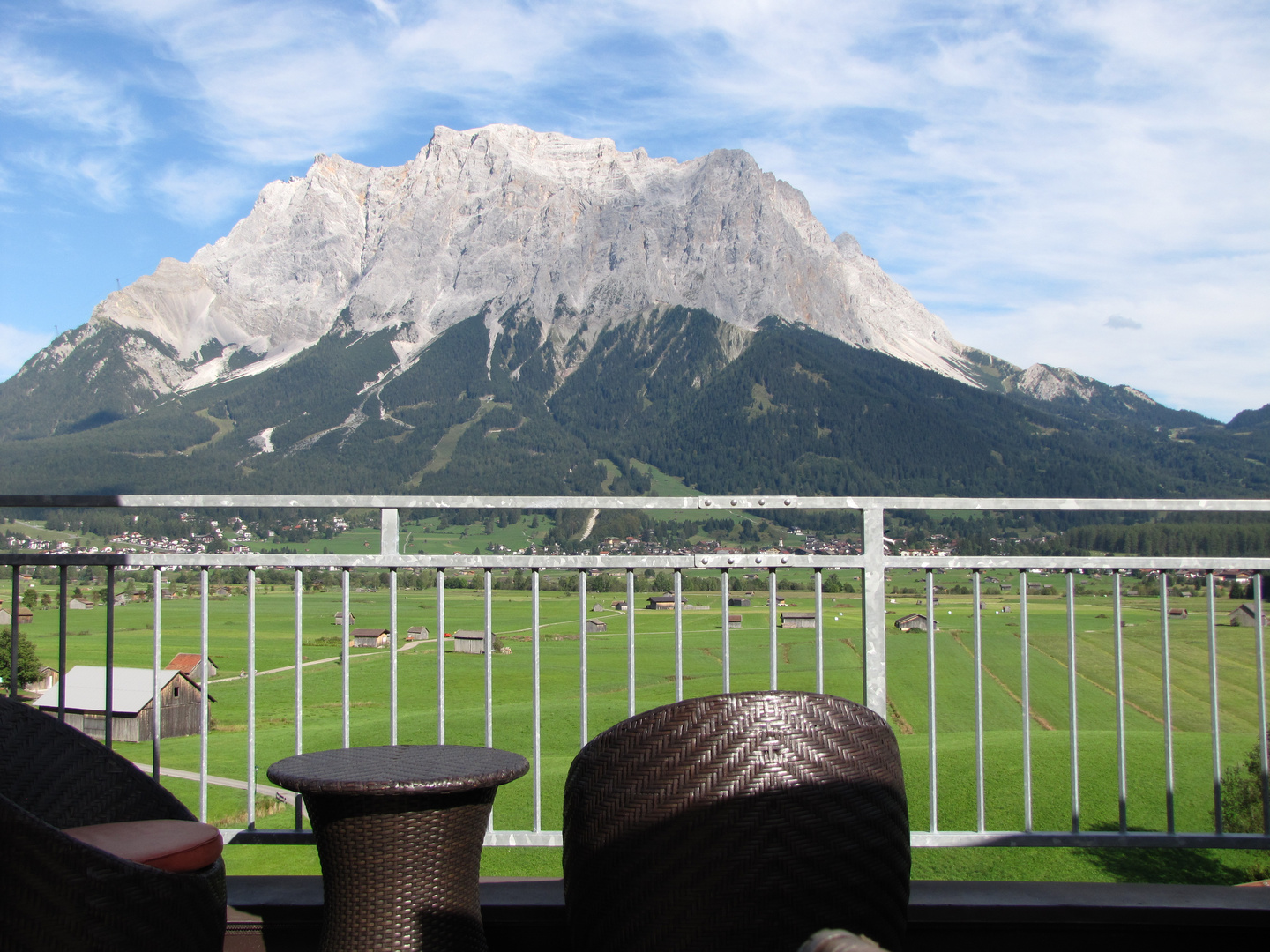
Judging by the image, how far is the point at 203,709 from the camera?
3061mm

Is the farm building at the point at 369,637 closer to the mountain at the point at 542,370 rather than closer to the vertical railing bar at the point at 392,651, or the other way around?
the vertical railing bar at the point at 392,651

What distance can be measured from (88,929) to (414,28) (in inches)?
735

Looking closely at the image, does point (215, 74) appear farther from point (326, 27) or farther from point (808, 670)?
point (808, 670)

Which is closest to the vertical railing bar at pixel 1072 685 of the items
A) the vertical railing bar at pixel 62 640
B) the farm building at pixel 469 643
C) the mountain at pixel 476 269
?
the farm building at pixel 469 643

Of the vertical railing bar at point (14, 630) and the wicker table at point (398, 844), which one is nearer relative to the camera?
the wicker table at point (398, 844)

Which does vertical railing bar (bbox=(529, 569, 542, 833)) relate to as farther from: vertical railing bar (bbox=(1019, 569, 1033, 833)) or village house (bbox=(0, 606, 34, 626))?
village house (bbox=(0, 606, 34, 626))

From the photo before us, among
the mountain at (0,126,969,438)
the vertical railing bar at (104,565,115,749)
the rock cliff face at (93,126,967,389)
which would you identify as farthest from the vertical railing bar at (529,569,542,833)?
the rock cliff face at (93,126,967,389)

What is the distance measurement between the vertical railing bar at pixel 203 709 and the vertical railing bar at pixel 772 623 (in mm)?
1891

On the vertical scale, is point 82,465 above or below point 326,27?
below

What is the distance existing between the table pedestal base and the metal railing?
64 centimetres

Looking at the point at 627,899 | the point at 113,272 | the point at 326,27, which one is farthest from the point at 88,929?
the point at 113,272

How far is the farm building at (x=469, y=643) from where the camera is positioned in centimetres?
435

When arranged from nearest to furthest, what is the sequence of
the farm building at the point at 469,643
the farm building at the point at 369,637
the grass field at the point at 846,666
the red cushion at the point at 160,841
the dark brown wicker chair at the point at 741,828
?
the dark brown wicker chair at the point at 741,828 < the red cushion at the point at 160,841 < the grass field at the point at 846,666 < the farm building at the point at 369,637 < the farm building at the point at 469,643

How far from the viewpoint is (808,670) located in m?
3.69
